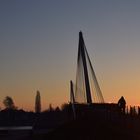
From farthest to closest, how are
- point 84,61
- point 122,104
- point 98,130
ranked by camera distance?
1. point 84,61
2. point 122,104
3. point 98,130

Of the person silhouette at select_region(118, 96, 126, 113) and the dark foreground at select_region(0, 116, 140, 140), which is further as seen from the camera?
the person silhouette at select_region(118, 96, 126, 113)

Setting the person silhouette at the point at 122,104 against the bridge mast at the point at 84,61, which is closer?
the person silhouette at the point at 122,104

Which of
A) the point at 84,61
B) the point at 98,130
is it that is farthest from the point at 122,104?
the point at 84,61

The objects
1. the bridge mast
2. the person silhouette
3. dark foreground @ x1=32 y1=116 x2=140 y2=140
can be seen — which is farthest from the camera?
the bridge mast

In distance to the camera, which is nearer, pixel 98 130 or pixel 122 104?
pixel 98 130

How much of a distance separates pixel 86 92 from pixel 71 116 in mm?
3045

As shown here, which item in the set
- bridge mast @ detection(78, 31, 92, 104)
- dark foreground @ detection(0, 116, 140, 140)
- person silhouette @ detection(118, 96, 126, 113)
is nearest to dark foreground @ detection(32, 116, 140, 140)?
dark foreground @ detection(0, 116, 140, 140)

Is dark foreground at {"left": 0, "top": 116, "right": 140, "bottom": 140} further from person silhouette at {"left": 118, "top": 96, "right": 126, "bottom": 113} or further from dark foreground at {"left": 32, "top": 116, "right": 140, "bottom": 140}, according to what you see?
person silhouette at {"left": 118, "top": 96, "right": 126, "bottom": 113}

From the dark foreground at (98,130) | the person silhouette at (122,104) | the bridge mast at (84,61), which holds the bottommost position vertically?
the dark foreground at (98,130)

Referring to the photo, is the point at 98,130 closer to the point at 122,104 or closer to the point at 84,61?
the point at 122,104

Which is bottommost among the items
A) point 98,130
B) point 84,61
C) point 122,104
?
point 98,130

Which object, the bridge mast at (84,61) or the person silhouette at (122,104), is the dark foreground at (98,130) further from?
the bridge mast at (84,61)

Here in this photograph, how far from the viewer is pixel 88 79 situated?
217 feet

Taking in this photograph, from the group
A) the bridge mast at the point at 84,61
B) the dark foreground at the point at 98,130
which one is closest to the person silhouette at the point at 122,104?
the dark foreground at the point at 98,130
